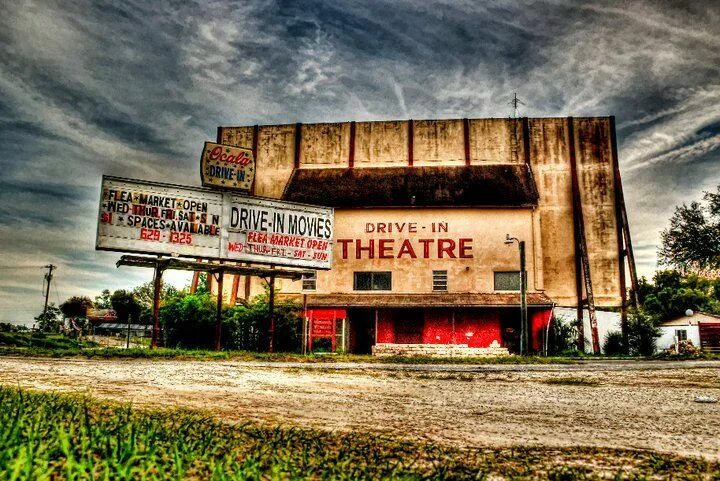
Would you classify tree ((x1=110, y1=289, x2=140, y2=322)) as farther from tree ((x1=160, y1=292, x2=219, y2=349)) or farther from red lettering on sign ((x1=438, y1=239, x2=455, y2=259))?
red lettering on sign ((x1=438, y1=239, x2=455, y2=259))

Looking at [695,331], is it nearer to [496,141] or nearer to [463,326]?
A: [463,326]

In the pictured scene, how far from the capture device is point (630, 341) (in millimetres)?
28344

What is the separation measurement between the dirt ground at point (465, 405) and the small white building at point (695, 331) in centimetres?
2872

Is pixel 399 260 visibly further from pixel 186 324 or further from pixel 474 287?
pixel 186 324

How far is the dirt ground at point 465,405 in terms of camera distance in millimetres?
4594

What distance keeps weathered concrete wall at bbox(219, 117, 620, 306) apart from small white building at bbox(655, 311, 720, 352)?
7.12 metres

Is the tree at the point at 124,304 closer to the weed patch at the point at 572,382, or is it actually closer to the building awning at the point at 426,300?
the building awning at the point at 426,300

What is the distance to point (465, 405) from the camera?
6.79 meters

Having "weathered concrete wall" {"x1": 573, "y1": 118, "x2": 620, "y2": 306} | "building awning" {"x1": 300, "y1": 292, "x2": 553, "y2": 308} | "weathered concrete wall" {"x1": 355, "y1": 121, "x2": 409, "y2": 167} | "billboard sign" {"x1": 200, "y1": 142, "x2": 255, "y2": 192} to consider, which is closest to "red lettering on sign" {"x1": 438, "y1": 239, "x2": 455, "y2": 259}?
"building awning" {"x1": 300, "y1": 292, "x2": 553, "y2": 308}

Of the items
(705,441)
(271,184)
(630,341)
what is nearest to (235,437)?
(705,441)

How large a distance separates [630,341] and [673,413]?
962 inches

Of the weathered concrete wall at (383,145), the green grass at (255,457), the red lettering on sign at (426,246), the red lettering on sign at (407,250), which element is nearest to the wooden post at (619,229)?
the red lettering on sign at (426,246)

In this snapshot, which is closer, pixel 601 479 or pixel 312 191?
pixel 601 479

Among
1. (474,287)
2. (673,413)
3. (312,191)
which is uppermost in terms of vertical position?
(312,191)
